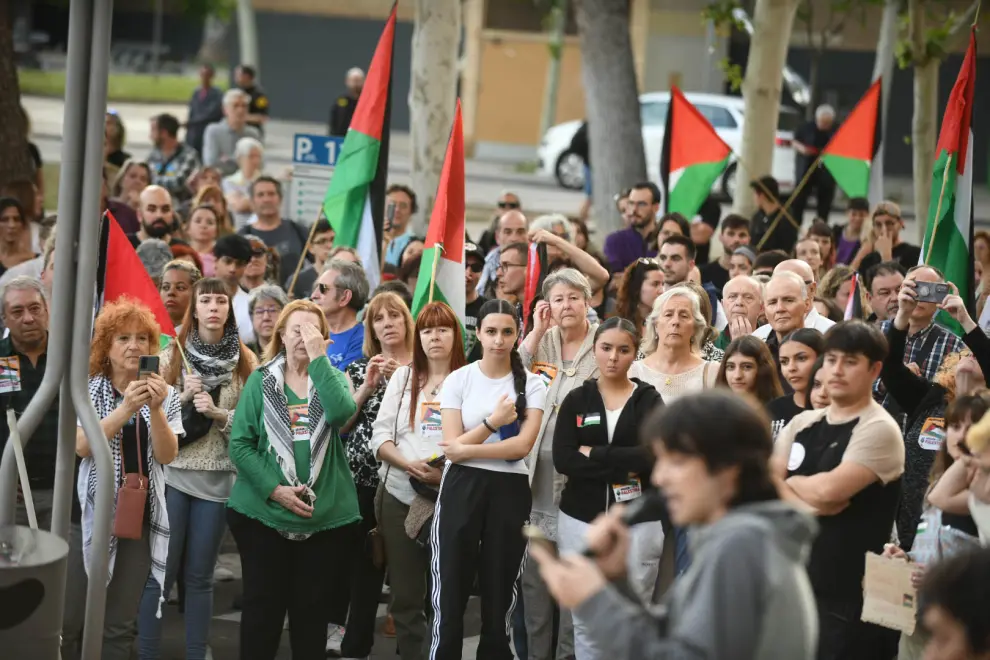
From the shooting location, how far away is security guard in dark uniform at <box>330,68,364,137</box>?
20.2 meters

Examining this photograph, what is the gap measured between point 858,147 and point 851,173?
0.79ft

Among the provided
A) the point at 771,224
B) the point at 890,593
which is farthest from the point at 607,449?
the point at 771,224

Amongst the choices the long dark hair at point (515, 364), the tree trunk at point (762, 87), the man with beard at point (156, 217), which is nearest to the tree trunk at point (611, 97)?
the tree trunk at point (762, 87)

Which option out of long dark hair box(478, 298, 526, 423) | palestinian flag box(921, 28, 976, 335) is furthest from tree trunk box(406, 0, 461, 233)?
long dark hair box(478, 298, 526, 423)

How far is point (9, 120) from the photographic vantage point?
15.3 metres

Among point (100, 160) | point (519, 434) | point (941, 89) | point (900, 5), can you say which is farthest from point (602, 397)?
point (941, 89)

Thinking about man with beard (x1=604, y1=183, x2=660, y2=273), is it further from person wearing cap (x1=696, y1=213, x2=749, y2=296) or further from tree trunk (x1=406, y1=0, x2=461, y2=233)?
tree trunk (x1=406, y1=0, x2=461, y2=233)

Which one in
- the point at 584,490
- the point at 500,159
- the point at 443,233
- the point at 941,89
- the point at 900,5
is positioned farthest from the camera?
the point at 500,159

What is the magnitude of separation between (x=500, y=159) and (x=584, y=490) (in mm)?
32812

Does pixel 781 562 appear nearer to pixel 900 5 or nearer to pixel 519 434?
pixel 519 434

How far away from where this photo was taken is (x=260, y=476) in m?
6.96

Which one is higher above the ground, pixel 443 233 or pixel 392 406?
pixel 443 233

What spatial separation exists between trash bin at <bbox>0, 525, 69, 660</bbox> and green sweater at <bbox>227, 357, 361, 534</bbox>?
1.98m

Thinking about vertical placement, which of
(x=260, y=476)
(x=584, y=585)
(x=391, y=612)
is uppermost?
(x=584, y=585)
